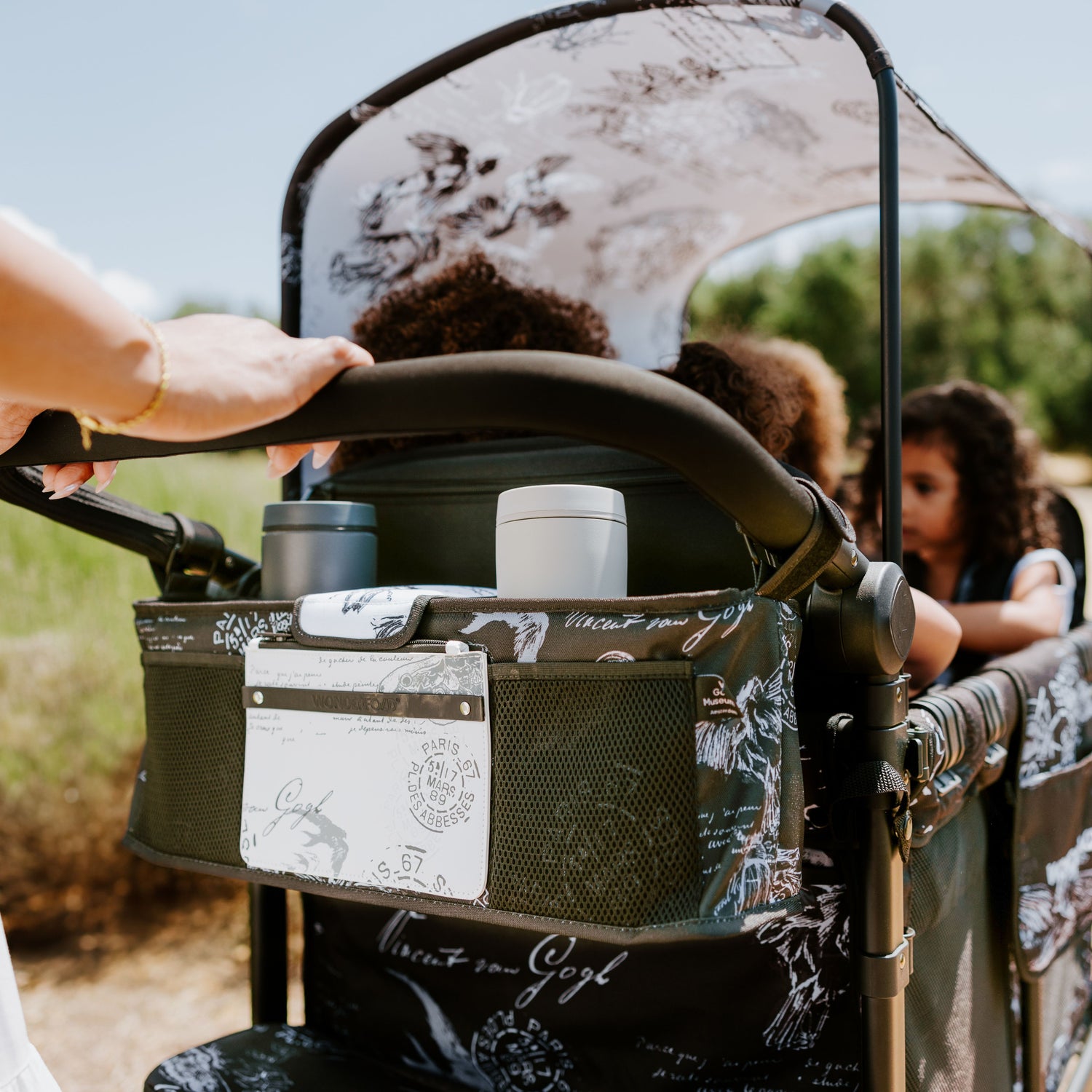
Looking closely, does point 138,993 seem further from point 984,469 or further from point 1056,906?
point 984,469

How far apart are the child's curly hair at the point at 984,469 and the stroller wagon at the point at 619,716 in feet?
1.54

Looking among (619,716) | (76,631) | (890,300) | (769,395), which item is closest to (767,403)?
(769,395)

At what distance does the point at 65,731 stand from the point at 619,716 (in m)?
2.45

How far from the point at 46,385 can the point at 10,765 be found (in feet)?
8.11

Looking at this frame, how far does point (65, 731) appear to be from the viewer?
2617mm

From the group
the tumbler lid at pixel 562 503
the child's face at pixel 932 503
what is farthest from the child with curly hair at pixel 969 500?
the tumbler lid at pixel 562 503

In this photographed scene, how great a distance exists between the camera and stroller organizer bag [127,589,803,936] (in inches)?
25.4

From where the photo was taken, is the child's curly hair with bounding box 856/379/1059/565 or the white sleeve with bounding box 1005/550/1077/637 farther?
the child's curly hair with bounding box 856/379/1059/565

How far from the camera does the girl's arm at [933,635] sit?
1049 millimetres

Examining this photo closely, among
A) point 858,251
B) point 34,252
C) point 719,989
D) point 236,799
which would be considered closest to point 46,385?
point 34,252

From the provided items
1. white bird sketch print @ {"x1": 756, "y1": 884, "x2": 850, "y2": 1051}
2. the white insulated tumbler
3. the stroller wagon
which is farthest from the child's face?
the white insulated tumbler

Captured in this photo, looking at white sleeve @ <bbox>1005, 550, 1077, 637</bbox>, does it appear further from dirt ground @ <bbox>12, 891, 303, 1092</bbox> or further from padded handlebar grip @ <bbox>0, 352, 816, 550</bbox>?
dirt ground @ <bbox>12, 891, 303, 1092</bbox>

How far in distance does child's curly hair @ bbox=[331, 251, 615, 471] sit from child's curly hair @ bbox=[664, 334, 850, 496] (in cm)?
17

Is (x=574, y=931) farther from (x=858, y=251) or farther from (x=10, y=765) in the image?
(x=858, y=251)
